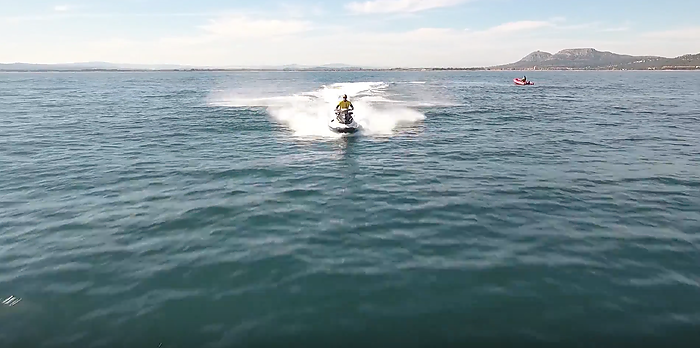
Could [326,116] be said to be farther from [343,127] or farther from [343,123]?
[343,127]

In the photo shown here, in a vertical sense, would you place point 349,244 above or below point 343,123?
below

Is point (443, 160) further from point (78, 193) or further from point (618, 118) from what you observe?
→ point (618, 118)

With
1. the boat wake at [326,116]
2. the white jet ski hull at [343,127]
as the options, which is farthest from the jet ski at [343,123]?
the boat wake at [326,116]

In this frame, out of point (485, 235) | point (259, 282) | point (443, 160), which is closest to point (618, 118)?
point (443, 160)

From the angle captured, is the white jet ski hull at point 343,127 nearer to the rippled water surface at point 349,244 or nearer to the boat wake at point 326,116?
the boat wake at point 326,116

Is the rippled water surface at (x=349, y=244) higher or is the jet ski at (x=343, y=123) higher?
the jet ski at (x=343, y=123)

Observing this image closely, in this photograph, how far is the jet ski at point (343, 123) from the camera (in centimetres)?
3681

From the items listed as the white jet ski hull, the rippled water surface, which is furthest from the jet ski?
the rippled water surface

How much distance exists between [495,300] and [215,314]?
7.69 metres

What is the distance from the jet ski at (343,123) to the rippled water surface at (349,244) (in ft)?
12.2

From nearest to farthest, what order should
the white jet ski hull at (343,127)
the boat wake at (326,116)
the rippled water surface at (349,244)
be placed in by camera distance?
the rippled water surface at (349,244), the white jet ski hull at (343,127), the boat wake at (326,116)

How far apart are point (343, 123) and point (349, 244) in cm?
2261

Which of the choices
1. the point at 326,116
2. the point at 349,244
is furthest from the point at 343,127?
the point at 349,244

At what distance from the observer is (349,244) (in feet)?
52.2
